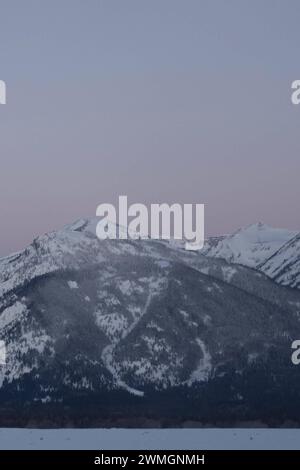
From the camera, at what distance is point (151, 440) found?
4176 inches

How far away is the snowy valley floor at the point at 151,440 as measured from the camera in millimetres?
100312

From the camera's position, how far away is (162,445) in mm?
99812

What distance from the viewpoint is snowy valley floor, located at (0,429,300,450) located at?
329ft

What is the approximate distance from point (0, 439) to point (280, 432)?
3477cm
